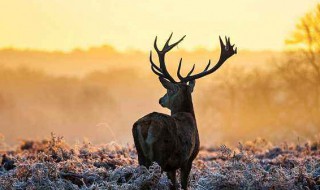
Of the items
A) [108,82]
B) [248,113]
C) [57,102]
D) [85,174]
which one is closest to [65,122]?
[57,102]

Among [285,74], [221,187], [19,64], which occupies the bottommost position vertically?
[221,187]

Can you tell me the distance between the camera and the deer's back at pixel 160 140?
8.95 metres

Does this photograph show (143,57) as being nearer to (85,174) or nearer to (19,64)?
(19,64)

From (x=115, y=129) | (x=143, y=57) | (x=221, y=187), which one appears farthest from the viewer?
(x=143, y=57)

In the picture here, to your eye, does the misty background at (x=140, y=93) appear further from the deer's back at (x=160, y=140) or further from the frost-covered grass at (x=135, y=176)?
the deer's back at (x=160, y=140)

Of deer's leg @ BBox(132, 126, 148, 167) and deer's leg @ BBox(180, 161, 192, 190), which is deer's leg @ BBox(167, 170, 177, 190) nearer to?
deer's leg @ BBox(180, 161, 192, 190)

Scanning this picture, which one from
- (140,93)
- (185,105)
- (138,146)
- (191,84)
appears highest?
(140,93)

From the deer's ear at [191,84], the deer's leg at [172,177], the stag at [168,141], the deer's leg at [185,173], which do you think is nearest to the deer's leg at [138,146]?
the stag at [168,141]

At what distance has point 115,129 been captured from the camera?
224 ft

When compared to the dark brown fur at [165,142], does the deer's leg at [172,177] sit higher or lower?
lower

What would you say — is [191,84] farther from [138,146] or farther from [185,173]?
[138,146]

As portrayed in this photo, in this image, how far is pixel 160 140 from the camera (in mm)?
8953

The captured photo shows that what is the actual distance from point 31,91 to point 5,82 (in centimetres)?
450

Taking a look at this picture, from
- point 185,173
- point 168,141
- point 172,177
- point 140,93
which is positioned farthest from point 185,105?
point 140,93
